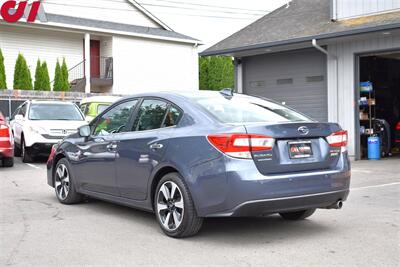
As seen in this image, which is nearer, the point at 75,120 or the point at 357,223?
the point at 357,223

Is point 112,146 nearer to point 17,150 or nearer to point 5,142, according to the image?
point 5,142

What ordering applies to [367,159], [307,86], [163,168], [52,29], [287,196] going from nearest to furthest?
[287,196]
[163,168]
[367,159]
[307,86]
[52,29]

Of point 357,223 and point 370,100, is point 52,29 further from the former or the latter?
point 357,223

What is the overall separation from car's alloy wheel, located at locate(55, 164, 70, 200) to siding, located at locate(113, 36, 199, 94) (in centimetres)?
2167

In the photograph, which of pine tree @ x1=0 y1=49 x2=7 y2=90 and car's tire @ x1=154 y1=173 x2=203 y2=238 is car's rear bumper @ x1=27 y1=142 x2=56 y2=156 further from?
pine tree @ x1=0 y1=49 x2=7 y2=90

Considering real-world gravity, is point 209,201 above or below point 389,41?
below

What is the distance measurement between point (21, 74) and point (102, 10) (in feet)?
25.3

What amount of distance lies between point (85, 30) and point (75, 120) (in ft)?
45.3

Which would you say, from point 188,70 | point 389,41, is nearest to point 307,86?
point 389,41

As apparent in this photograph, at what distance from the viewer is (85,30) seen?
1085 inches

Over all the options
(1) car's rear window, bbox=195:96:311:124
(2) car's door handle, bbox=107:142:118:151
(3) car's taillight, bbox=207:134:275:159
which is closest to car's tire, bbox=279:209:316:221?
(1) car's rear window, bbox=195:96:311:124

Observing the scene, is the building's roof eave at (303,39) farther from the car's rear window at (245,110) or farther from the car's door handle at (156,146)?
the car's door handle at (156,146)

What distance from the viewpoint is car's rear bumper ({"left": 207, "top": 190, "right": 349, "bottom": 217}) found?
17.1ft

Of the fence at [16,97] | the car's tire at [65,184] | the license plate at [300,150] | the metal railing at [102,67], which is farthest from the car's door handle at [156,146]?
the metal railing at [102,67]
